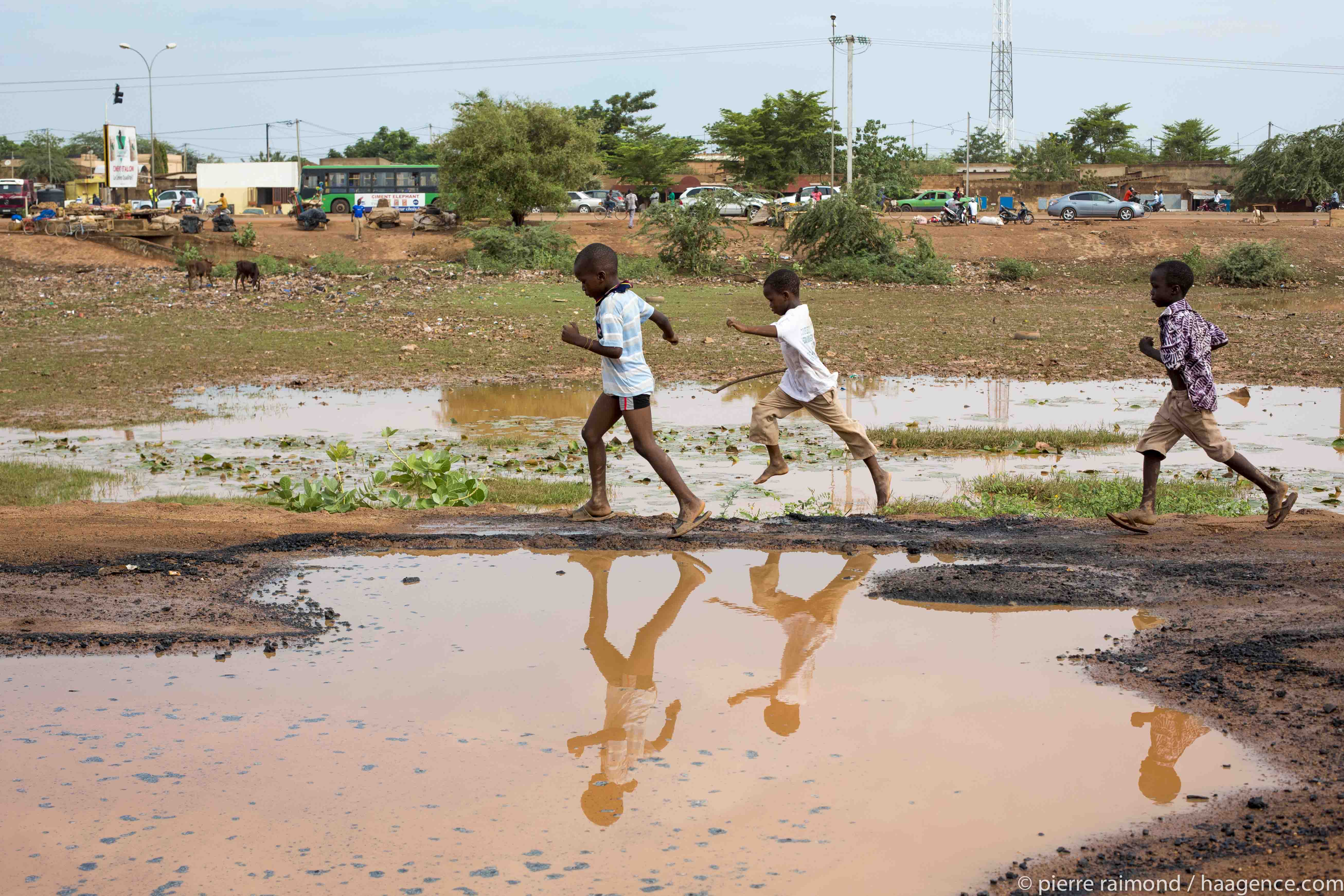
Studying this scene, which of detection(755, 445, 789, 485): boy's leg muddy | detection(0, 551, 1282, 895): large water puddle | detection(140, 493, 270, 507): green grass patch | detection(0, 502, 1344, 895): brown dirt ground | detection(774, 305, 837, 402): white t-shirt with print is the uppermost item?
detection(774, 305, 837, 402): white t-shirt with print

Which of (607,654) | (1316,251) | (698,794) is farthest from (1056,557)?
(1316,251)

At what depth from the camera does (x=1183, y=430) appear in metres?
6.50

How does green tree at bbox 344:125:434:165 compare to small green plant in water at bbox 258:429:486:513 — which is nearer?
small green plant in water at bbox 258:429:486:513

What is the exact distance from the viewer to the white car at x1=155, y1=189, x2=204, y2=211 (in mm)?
54406

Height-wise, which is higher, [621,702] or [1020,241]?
[1020,241]

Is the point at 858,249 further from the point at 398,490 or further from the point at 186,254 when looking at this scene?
the point at 398,490

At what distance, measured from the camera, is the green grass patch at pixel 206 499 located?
26.2 feet

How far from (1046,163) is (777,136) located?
51.4 ft

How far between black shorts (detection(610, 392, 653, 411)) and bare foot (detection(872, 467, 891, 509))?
5.80ft

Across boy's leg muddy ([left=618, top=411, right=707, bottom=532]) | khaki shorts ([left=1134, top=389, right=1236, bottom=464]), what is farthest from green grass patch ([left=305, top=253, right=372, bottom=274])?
khaki shorts ([left=1134, top=389, right=1236, bottom=464])

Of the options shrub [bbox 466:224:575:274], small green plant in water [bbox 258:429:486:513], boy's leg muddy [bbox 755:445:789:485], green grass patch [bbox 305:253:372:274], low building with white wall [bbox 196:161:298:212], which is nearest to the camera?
boy's leg muddy [bbox 755:445:789:485]

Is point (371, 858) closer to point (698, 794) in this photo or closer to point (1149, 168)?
point (698, 794)

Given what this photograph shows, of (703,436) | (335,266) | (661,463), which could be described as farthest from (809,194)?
(661,463)

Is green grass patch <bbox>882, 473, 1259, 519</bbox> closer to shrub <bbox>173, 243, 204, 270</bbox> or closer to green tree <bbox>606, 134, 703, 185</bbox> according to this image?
shrub <bbox>173, 243, 204, 270</bbox>
